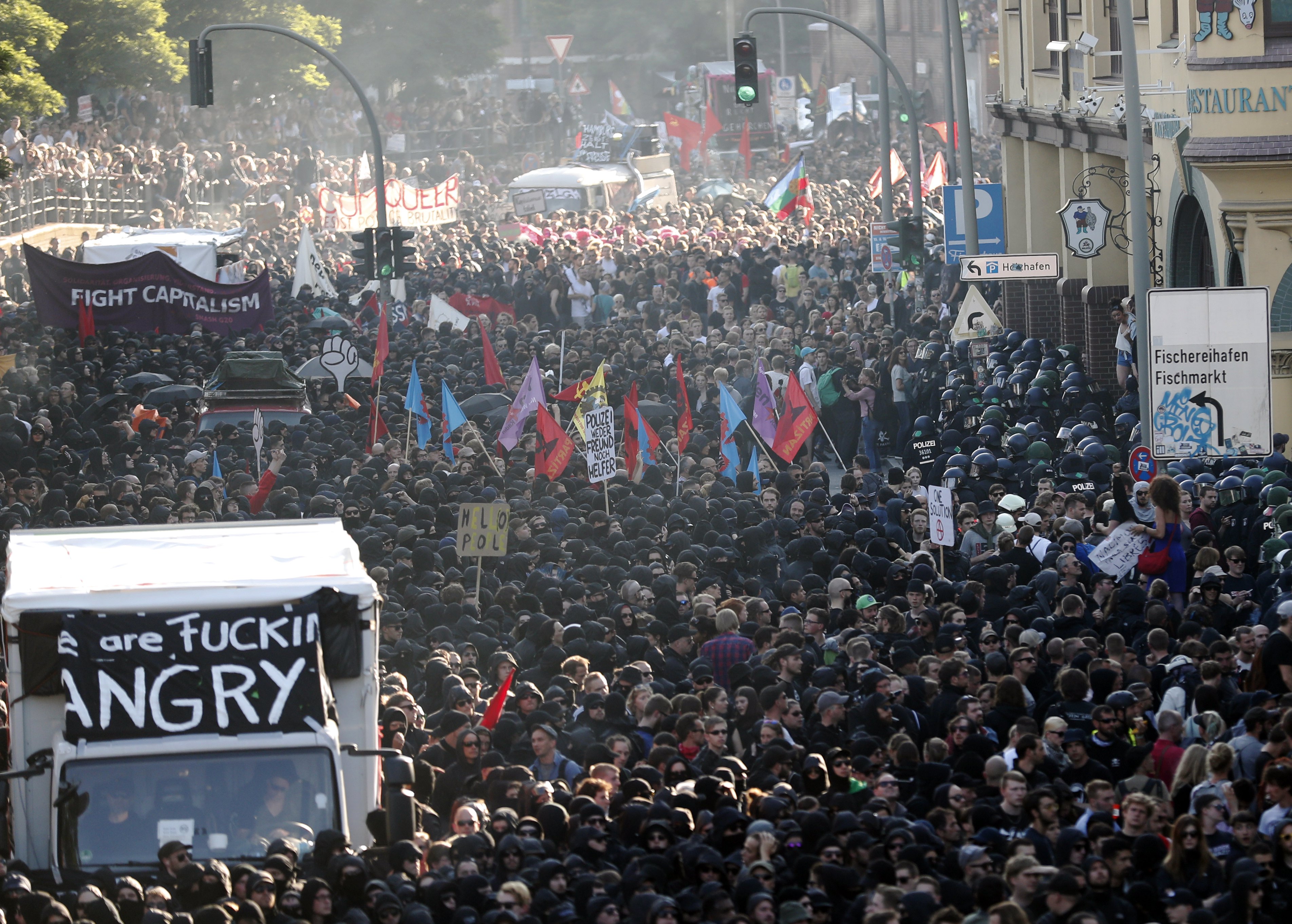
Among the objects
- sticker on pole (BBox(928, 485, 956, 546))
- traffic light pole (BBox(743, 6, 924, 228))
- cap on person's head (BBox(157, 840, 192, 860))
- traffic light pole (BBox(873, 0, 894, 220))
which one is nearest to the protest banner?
traffic light pole (BBox(873, 0, 894, 220))

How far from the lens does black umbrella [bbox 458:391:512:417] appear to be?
24.6 meters

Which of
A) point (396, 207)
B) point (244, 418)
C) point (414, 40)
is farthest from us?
point (414, 40)

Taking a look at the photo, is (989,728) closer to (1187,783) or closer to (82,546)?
(1187,783)

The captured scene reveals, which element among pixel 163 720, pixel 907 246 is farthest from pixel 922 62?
pixel 163 720

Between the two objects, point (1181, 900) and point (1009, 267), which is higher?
point (1009, 267)

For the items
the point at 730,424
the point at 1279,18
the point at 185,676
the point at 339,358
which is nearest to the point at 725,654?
the point at 185,676

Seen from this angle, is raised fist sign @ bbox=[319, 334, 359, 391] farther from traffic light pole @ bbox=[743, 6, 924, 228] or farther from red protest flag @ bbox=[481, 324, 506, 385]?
traffic light pole @ bbox=[743, 6, 924, 228]

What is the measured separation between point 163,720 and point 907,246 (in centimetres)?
2157

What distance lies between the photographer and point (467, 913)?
9.57 m

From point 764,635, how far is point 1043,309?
1843 centimetres

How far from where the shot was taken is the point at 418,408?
22.9 metres

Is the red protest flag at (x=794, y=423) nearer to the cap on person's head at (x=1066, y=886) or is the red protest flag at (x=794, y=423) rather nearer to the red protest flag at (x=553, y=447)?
the red protest flag at (x=553, y=447)

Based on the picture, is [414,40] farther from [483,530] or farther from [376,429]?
[483,530]

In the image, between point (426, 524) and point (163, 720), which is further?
point (426, 524)
